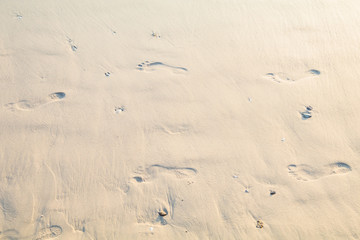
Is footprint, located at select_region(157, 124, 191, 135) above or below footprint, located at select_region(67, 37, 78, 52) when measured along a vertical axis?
below

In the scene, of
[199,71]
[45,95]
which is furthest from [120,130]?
[199,71]

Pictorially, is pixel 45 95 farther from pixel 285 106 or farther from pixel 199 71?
pixel 285 106

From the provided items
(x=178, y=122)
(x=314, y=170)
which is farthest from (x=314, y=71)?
(x=178, y=122)

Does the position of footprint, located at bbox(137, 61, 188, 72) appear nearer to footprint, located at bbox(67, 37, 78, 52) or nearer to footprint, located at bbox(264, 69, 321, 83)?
footprint, located at bbox(67, 37, 78, 52)

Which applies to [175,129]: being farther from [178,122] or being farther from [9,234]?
[9,234]

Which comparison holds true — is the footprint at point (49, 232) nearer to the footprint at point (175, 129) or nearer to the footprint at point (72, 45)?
the footprint at point (175, 129)

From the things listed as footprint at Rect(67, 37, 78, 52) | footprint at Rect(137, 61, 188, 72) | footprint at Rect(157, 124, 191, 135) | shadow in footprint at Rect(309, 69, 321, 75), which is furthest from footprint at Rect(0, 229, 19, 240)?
shadow in footprint at Rect(309, 69, 321, 75)
